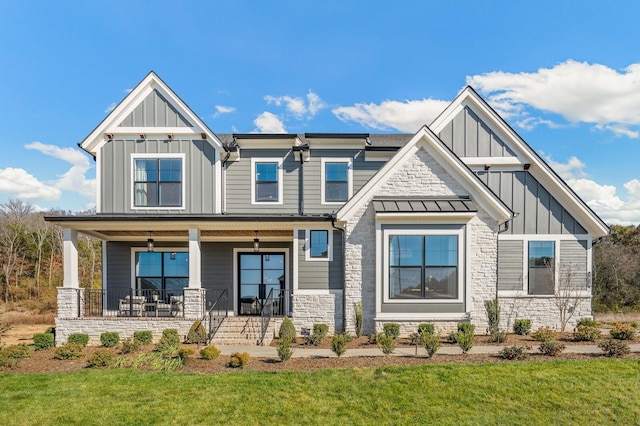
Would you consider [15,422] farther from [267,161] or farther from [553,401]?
[267,161]

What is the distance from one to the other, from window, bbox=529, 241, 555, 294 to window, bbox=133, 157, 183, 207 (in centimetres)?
1235

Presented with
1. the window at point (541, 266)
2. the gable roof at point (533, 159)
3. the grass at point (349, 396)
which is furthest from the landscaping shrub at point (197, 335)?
the window at point (541, 266)

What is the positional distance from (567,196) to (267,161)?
10.4 meters

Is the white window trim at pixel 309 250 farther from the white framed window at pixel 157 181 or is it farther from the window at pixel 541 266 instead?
the window at pixel 541 266

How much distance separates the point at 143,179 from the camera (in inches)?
545

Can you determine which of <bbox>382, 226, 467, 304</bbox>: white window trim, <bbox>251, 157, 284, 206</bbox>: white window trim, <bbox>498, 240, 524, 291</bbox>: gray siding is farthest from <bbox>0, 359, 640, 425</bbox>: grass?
<bbox>251, 157, 284, 206</bbox>: white window trim

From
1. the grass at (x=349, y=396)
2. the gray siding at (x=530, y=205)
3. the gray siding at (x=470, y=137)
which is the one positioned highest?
the gray siding at (x=470, y=137)

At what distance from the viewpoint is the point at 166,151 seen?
13.8 m

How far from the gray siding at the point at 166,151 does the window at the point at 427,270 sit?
273 inches

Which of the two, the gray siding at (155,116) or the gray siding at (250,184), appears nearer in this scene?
the gray siding at (155,116)

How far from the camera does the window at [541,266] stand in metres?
13.0

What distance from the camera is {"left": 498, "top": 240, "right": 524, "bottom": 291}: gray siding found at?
1304 centimetres

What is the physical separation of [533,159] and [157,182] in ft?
43.0

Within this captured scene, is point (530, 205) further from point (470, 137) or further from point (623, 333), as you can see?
point (623, 333)
